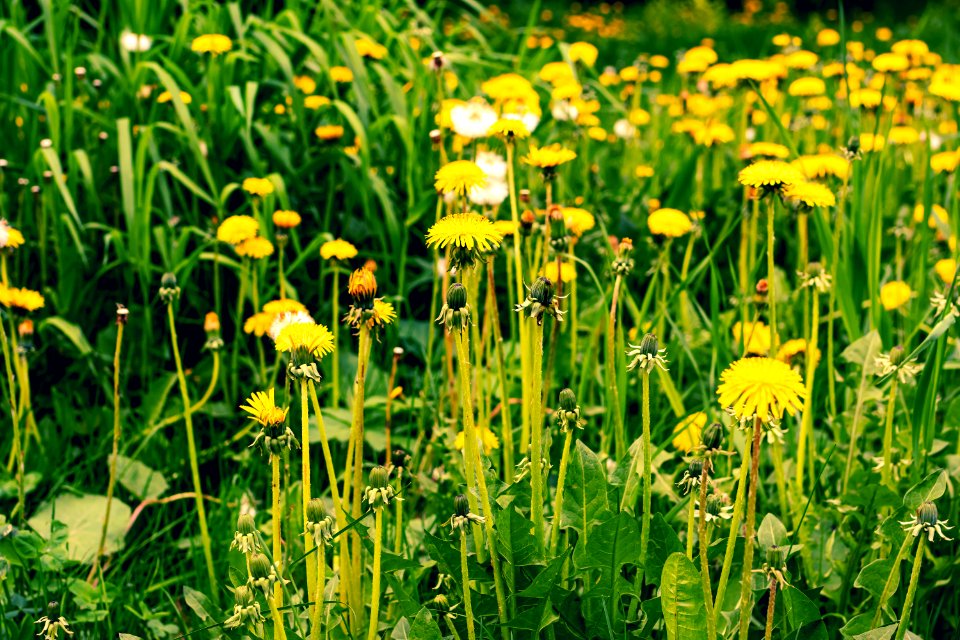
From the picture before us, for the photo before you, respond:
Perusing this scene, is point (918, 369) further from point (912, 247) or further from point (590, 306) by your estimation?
point (912, 247)

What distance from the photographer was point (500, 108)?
1.93 metres

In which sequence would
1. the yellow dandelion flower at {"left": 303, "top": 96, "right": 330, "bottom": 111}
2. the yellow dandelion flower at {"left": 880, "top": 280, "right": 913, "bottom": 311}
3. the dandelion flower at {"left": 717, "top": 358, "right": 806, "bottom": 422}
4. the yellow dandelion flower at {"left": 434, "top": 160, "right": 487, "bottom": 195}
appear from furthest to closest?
1. the yellow dandelion flower at {"left": 303, "top": 96, "right": 330, "bottom": 111}
2. the yellow dandelion flower at {"left": 880, "top": 280, "right": 913, "bottom": 311}
3. the yellow dandelion flower at {"left": 434, "top": 160, "right": 487, "bottom": 195}
4. the dandelion flower at {"left": 717, "top": 358, "right": 806, "bottom": 422}

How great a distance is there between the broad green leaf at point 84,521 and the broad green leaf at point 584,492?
705 mm

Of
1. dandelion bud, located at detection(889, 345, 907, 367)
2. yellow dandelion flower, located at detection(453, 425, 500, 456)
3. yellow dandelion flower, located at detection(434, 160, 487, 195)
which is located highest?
yellow dandelion flower, located at detection(434, 160, 487, 195)

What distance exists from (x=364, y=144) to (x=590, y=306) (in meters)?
0.56

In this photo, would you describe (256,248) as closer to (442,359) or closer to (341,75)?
(442,359)

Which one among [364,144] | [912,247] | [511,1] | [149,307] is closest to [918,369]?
[912,247]

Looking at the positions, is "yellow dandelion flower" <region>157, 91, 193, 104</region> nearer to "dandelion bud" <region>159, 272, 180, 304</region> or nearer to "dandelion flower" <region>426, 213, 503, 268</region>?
"dandelion bud" <region>159, 272, 180, 304</region>

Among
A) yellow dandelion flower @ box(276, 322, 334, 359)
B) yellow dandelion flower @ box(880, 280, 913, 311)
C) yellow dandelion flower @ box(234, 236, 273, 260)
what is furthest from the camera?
yellow dandelion flower @ box(880, 280, 913, 311)

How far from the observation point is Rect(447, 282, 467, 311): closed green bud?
90 cm

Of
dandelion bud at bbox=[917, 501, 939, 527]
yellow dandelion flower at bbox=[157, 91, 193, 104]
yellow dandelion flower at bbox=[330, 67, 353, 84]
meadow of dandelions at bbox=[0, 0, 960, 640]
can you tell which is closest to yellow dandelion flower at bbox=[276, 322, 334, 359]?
meadow of dandelions at bbox=[0, 0, 960, 640]

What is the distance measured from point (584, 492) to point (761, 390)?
0.29 meters

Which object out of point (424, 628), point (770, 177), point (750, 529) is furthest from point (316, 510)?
point (770, 177)

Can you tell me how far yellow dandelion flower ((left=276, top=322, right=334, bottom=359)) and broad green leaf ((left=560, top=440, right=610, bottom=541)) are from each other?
300 mm
